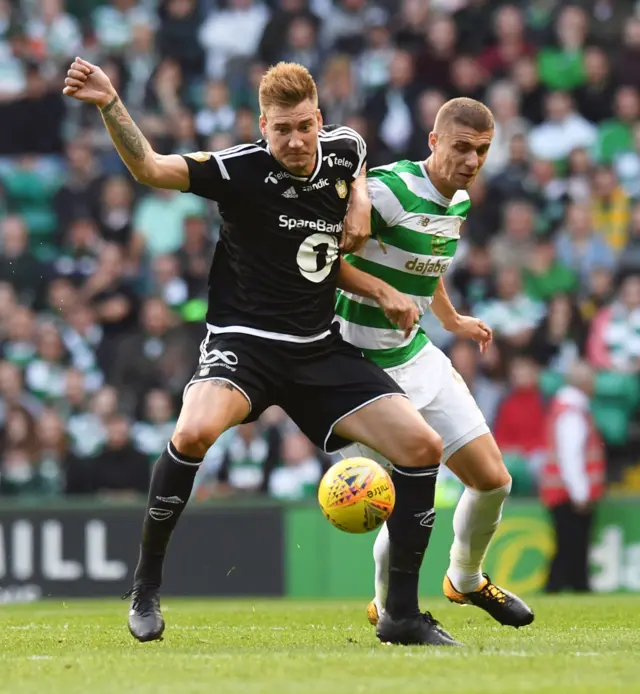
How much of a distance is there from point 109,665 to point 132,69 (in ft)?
42.5

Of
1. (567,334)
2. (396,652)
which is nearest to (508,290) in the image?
(567,334)

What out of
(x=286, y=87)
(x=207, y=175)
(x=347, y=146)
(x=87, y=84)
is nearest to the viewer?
(x=87, y=84)

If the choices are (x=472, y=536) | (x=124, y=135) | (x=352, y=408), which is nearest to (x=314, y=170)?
(x=124, y=135)

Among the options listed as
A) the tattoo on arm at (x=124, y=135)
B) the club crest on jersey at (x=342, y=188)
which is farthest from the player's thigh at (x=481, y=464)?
the tattoo on arm at (x=124, y=135)

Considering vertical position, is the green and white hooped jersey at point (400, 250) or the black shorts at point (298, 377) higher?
the green and white hooped jersey at point (400, 250)

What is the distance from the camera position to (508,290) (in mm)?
15047

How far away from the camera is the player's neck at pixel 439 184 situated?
7.59 m

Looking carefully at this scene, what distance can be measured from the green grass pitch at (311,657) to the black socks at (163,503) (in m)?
0.36

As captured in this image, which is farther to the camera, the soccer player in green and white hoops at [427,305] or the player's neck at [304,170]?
the soccer player in green and white hoops at [427,305]

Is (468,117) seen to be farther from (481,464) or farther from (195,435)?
(195,435)

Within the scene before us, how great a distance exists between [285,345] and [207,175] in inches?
33.8

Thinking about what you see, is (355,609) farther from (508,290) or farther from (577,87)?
(577,87)

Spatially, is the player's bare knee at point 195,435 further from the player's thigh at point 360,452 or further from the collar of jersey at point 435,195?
the collar of jersey at point 435,195

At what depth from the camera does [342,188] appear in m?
7.26
